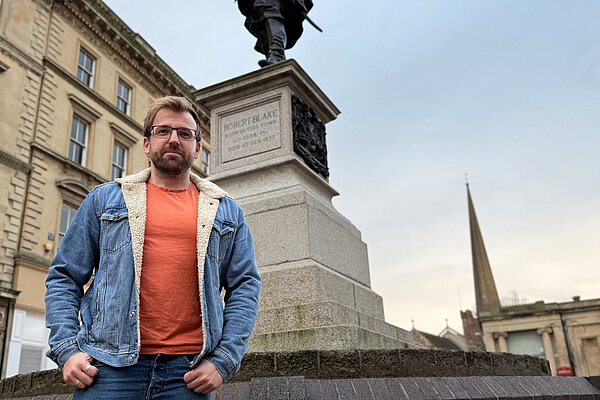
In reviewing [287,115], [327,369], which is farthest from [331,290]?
[287,115]

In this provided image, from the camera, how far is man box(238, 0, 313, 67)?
7984mm

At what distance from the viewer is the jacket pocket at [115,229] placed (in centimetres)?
191

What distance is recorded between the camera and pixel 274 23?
8133 mm

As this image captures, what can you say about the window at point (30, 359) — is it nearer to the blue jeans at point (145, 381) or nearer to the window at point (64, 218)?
the window at point (64, 218)

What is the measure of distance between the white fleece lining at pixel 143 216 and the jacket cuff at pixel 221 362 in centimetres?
5

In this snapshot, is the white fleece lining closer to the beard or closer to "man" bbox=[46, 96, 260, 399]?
"man" bbox=[46, 96, 260, 399]

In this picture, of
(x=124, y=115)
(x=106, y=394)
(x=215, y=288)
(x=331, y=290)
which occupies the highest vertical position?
(x=124, y=115)

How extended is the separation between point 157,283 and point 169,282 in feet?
0.14

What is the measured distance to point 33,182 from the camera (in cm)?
1677

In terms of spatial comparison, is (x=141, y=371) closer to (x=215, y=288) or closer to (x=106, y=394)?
(x=106, y=394)

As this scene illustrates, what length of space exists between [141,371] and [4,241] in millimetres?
16303

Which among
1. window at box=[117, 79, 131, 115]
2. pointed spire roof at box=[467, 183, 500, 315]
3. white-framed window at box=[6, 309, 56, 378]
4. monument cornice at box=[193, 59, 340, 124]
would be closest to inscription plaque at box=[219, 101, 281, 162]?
monument cornice at box=[193, 59, 340, 124]

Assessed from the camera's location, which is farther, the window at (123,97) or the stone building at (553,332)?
the stone building at (553,332)

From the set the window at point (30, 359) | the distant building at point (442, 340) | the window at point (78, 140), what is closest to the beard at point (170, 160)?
the window at point (30, 359)
